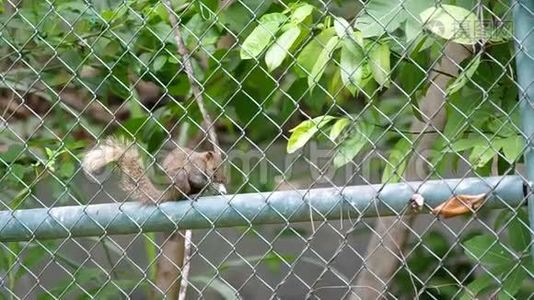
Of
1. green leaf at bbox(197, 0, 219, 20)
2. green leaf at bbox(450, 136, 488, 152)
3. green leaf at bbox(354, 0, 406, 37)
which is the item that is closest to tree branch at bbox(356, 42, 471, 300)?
green leaf at bbox(450, 136, 488, 152)

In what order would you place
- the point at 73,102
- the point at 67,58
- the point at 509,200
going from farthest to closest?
the point at 73,102 → the point at 67,58 → the point at 509,200

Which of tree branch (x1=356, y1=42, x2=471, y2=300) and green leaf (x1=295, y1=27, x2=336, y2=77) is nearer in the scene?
green leaf (x1=295, y1=27, x2=336, y2=77)

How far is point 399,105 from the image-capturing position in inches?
123

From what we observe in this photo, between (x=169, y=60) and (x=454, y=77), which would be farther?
(x=169, y=60)

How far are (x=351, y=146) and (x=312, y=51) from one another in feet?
0.86

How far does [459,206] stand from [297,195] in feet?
1.25

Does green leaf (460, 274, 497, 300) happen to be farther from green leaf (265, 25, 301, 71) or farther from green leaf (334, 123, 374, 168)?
green leaf (265, 25, 301, 71)

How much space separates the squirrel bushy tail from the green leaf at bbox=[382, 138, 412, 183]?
58cm

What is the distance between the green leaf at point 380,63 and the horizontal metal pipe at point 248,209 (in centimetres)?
27

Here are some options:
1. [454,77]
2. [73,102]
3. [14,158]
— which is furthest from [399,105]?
[73,102]

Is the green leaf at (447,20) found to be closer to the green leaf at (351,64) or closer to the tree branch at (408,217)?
the green leaf at (351,64)

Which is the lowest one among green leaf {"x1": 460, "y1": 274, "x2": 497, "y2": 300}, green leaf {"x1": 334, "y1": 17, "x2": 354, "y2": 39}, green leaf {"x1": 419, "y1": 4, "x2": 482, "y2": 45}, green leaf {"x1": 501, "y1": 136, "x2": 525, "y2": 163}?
green leaf {"x1": 460, "y1": 274, "x2": 497, "y2": 300}

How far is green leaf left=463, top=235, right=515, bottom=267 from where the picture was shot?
247cm

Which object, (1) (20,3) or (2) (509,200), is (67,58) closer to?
(1) (20,3)
